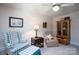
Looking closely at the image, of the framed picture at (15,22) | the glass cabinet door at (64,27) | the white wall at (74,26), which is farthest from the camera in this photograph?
the glass cabinet door at (64,27)

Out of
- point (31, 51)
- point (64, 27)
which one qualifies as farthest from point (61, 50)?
point (31, 51)

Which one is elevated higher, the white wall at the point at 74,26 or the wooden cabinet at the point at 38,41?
the white wall at the point at 74,26

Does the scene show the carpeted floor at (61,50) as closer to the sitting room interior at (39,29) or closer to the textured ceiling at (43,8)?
the sitting room interior at (39,29)

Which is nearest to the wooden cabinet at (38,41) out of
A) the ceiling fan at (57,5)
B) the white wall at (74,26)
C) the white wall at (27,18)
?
the white wall at (27,18)

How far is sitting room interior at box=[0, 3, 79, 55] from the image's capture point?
251 cm

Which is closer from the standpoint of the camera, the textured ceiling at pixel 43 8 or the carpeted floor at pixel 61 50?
the textured ceiling at pixel 43 8

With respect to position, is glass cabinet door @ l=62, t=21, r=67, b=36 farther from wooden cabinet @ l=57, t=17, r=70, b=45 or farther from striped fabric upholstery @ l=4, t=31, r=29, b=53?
striped fabric upholstery @ l=4, t=31, r=29, b=53

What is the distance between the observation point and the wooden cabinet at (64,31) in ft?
9.07

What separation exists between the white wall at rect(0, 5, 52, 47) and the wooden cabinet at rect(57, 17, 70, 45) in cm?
28

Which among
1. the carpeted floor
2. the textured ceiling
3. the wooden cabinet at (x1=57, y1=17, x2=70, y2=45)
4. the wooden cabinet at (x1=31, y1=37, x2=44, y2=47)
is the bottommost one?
the carpeted floor

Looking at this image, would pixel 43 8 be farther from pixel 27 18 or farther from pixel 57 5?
pixel 27 18

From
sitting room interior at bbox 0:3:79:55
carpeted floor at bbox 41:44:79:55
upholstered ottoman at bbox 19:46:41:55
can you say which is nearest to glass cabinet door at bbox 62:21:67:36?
sitting room interior at bbox 0:3:79:55
